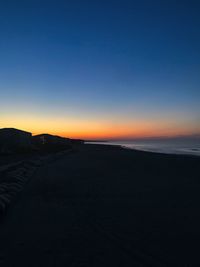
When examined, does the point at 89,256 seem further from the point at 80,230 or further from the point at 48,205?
the point at 48,205

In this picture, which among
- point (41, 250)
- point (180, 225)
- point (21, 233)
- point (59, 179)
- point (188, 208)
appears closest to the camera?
point (41, 250)

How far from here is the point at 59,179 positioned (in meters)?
11.3

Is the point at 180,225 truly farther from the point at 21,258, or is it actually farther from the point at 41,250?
the point at 21,258

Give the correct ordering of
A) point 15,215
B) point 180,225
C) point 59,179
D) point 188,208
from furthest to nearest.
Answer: point 59,179 < point 188,208 < point 15,215 < point 180,225

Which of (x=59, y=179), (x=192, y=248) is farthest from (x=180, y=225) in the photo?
(x=59, y=179)

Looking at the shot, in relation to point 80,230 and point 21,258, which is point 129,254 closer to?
point 80,230

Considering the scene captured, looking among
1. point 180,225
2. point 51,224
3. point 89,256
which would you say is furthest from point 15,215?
point 180,225

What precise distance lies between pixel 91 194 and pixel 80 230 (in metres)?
3.22

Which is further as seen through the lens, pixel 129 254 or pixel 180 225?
pixel 180 225

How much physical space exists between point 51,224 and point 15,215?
116cm

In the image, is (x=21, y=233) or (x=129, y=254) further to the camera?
(x=21, y=233)

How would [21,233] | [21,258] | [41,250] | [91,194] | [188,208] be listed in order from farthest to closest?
[91,194] → [188,208] → [21,233] → [41,250] → [21,258]

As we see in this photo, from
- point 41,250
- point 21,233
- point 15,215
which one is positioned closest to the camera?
point 41,250

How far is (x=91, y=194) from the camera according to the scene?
27.0 ft
